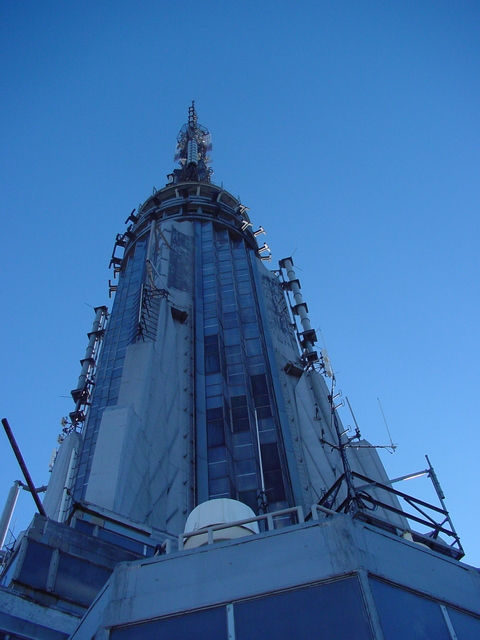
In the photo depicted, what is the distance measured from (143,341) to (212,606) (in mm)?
33992

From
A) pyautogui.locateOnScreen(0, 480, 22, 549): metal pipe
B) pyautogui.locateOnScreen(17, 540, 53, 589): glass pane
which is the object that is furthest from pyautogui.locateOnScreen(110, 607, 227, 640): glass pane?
pyautogui.locateOnScreen(0, 480, 22, 549): metal pipe

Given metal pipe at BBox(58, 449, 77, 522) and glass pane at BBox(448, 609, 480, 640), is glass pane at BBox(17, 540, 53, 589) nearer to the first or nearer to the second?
glass pane at BBox(448, 609, 480, 640)

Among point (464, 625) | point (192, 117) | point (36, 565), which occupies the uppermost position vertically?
point (192, 117)

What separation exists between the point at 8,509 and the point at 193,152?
6625cm

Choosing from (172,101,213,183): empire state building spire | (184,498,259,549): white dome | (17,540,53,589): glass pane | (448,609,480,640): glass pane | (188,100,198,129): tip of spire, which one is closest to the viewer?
(448,609,480,640): glass pane

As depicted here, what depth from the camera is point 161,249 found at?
62.4 meters

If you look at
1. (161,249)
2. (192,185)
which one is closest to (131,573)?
(161,249)

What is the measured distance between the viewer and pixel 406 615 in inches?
497

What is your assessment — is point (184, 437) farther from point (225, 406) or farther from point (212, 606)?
point (212, 606)

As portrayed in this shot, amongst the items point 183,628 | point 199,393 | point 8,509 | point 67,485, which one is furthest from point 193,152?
point 183,628

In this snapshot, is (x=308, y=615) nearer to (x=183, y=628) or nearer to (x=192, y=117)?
(x=183, y=628)

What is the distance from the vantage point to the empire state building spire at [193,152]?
8625 centimetres

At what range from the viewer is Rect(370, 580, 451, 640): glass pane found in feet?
39.8

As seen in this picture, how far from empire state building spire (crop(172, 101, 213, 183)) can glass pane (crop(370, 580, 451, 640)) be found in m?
74.7
